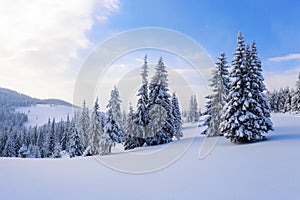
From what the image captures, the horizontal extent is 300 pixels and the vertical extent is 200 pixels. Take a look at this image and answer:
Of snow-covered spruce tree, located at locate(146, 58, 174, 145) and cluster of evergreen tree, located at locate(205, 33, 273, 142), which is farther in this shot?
snow-covered spruce tree, located at locate(146, 58, 174, 145)

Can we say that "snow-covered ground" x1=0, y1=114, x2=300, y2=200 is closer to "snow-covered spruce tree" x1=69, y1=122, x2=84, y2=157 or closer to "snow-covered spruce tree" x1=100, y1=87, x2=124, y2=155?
"snow-covered spruce tree" x1=100, y1=87, x2=124, y2=155

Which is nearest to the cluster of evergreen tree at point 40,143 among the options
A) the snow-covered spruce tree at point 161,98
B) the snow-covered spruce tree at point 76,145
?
the snow-covered spruce tree at point 76,145

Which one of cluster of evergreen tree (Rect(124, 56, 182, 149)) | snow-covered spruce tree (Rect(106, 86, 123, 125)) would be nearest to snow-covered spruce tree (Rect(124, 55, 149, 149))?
cluster of evergreen tree (Rect(124, 56, 182, 149))

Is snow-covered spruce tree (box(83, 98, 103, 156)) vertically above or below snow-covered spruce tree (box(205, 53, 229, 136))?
below

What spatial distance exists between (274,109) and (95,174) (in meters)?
83.7

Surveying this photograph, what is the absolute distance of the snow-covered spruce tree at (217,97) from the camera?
86.3 feet

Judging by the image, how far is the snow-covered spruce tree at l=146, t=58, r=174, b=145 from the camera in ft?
89.2

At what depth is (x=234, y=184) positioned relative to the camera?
8008mm

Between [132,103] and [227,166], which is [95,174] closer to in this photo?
[227,166]

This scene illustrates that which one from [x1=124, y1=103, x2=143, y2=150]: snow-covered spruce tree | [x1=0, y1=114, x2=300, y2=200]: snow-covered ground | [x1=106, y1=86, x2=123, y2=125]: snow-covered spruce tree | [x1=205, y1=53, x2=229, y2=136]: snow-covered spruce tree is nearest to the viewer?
[x1=0, y1=114, x2=300, y2=200]: snow-covered ground

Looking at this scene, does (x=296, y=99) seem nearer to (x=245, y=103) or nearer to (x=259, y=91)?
(x=259, y=91)

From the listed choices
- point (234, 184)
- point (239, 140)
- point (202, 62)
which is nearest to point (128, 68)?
point (202, 62)

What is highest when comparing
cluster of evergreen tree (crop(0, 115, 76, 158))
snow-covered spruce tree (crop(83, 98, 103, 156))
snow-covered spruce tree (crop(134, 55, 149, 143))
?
snow-covered spruce tree (crop(134, 55, 149, 143))

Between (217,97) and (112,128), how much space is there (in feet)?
46.2
